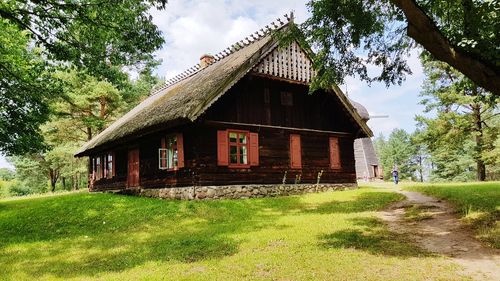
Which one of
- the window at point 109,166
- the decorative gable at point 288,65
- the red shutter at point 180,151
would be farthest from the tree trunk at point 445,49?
the window at point 109,166

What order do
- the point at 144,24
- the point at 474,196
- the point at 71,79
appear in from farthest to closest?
the point at 71,79 < the point at 474,196 < the point at 144,24

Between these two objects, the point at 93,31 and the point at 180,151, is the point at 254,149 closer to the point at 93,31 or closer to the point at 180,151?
the point at 180,151

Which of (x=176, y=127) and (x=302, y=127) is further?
(x=302, y=127)

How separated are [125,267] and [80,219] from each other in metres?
6.93

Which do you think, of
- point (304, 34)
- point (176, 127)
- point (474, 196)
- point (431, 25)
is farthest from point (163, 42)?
point (474, 196)

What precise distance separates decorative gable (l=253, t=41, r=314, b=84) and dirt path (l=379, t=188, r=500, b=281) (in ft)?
26.0

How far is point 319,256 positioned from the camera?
718cm

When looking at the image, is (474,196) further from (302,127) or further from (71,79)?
(71,79)

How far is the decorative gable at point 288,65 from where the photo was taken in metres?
17.5

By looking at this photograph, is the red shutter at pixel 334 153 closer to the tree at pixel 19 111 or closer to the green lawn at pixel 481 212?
the green lawn at pixel 481 212

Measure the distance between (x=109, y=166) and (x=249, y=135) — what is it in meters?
12.2

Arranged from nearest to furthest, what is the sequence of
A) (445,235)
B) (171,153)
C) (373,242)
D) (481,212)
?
(373,242)
(445,235)
(481,212)
(171,153)

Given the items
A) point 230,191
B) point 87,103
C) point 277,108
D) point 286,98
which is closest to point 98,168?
point 87,103

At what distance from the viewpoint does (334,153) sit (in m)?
21.3
